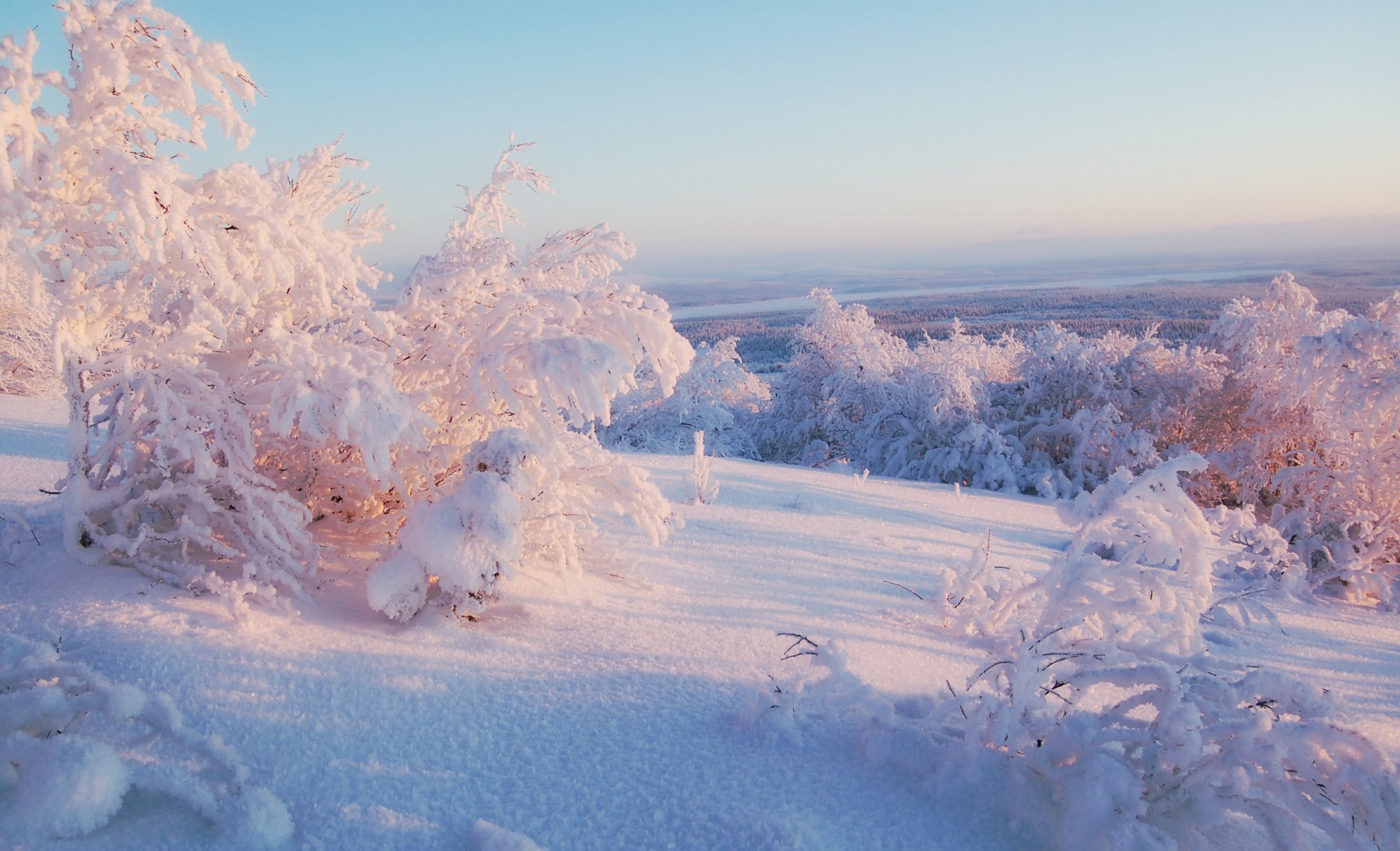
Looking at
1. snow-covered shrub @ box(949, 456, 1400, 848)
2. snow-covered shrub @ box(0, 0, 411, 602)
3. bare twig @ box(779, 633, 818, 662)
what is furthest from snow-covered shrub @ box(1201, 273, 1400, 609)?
snow-covered shrub @ box(0, 0, 411, 602)

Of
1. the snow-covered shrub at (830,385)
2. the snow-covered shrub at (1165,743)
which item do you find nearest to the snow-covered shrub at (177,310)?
the snow-covered shrub at (1165,743)

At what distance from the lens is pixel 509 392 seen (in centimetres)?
320

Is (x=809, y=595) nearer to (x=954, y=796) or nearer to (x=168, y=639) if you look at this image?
(x=954, y=796)

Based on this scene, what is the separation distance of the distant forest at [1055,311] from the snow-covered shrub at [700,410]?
20172mm

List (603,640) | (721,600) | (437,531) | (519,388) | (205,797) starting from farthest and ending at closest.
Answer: (721,600) → (519,388) → (603,640) → (437,531) → (205,797)

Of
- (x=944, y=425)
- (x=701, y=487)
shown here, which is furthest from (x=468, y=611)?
(x=944, y=425)

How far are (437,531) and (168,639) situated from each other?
3.25 ft

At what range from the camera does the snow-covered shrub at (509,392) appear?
9.84 ft

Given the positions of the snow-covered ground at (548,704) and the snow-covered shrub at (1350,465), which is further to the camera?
the snow-covered shrub at (1350,465)

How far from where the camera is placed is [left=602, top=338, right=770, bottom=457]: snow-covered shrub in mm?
19719

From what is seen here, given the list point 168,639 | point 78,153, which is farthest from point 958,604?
point 78,153

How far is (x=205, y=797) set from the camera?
196cm

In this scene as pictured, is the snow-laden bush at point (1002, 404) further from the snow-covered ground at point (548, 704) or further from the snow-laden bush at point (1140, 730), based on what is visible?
Result: the snow-laden bush at point (1140, 730)

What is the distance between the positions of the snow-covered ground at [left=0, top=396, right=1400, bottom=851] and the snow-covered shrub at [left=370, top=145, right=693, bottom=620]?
12.1 inches
